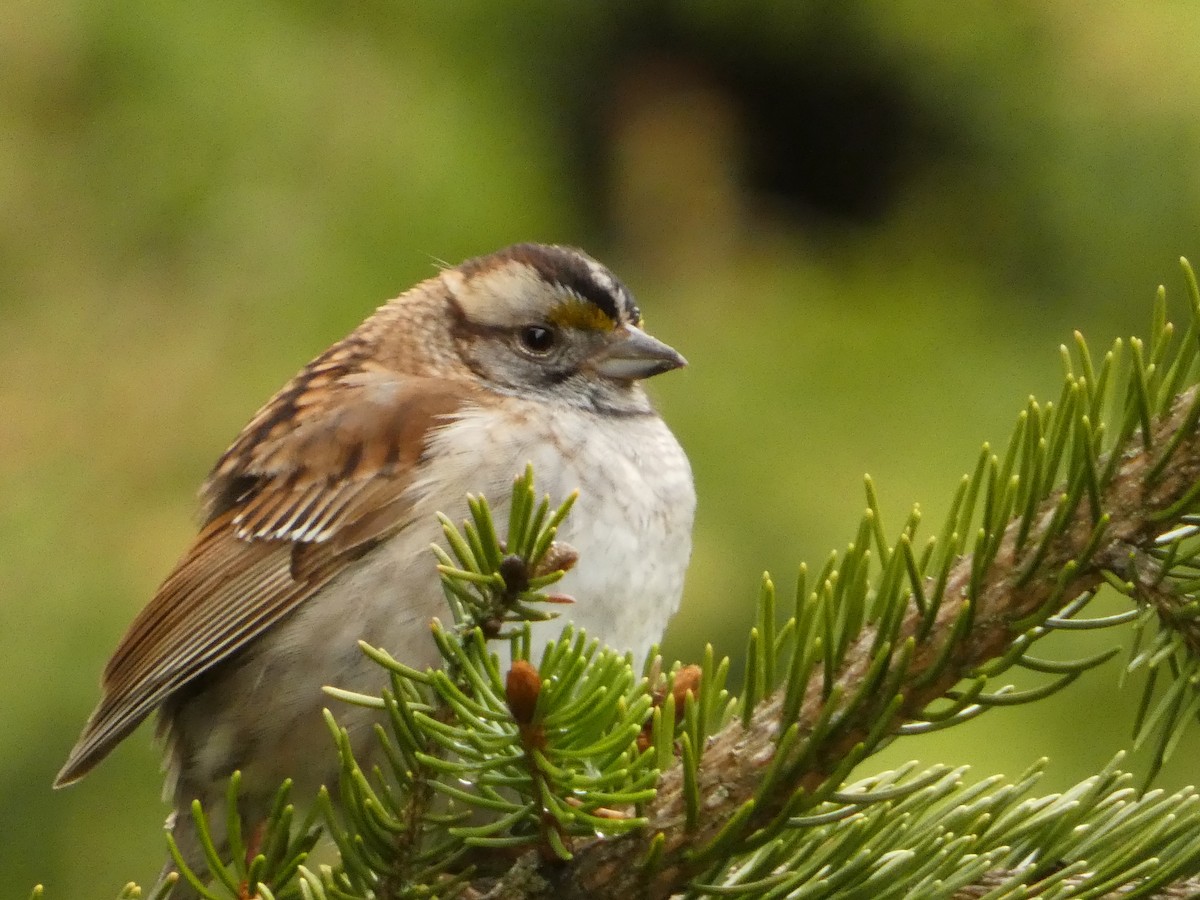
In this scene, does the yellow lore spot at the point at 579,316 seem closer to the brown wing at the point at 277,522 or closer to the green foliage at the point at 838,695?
the brown wing at the point at 277,522

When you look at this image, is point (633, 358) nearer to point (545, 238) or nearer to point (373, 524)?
point (373, 524)

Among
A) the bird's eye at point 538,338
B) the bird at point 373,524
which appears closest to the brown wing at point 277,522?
the bird at point 373,524

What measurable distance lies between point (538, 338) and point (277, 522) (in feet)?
1.71

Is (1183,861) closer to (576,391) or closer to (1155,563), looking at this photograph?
(1155,563)

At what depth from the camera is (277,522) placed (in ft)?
7.81

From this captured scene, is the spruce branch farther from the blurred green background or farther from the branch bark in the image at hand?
the blurred green background

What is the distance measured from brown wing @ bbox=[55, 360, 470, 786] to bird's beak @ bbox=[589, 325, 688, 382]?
Answer: 0.79ft

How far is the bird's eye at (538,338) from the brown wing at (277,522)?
7.2 inches

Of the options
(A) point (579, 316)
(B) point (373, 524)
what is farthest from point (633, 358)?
(B) point (373, 524)

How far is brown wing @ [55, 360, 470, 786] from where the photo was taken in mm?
2258

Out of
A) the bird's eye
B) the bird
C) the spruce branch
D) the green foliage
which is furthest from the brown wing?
the spruce branch

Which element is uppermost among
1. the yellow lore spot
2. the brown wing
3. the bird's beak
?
the yellow lore spot

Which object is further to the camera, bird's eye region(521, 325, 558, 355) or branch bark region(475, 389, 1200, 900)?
bird's eye region(521, 325, 558, 355)

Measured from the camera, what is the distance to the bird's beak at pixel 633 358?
2533 millimetres
